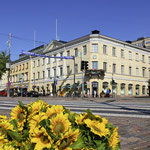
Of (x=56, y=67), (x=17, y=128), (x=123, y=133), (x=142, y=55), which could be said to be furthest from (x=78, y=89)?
(x=17, y=128)

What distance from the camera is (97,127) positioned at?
1.45m

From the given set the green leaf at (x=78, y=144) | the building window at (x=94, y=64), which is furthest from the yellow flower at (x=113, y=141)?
the building window at (x=94, y=64)

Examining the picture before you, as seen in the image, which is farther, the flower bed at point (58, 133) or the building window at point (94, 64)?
the building window at point (94, 64)

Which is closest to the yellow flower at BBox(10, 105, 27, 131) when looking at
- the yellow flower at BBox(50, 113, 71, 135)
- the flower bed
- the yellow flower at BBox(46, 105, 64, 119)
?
the flower bed

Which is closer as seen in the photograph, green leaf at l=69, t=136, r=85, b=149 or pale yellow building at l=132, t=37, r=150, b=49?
green leaf at l=69, t=136, r=85, b=149

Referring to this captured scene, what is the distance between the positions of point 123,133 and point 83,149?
319 cm

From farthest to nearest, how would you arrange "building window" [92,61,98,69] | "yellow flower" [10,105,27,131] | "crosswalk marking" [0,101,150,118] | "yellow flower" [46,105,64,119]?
"building window" [92,61,98,69] < "crosswalk marking" [0,101,150,118] < "yellow flower" [10,105,27,131] < "yellow flower" [46,105,64,119]

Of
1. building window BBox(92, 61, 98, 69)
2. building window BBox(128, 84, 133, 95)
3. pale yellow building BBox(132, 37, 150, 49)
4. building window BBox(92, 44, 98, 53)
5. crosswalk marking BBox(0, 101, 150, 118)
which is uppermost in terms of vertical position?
pale yellow building BBox(132, 37, 150, 49)

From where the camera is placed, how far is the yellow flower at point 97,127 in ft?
4.61

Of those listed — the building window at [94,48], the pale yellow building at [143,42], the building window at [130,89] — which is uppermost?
the pale yellow building at [143,42]

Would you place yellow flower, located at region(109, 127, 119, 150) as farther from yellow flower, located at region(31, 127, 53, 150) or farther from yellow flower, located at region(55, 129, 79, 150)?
yellow flower, located at region(31, 127, 53, 150)

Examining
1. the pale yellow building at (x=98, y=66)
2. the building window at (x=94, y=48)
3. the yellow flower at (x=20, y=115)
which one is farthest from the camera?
the building window at (x=94, y=48)

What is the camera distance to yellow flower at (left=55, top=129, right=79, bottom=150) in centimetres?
130

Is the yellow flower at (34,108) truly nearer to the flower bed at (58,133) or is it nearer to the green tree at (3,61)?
the flower bed at (58,133)
